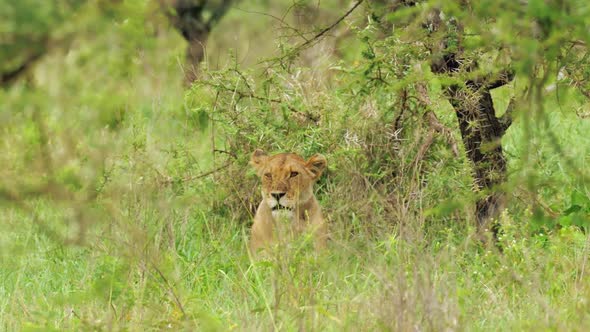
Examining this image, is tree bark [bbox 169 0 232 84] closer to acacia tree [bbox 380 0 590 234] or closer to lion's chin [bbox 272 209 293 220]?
acacia tree [bbox 380 0 590 234]

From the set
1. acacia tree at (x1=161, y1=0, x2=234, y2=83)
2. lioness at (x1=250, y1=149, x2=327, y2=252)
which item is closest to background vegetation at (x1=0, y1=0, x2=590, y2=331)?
lioness at (x1=250, y1=149, x2=327, y2=252)

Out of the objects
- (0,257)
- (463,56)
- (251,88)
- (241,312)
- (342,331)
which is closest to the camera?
(342,331)

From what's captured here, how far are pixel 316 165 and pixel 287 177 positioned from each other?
0.22 m

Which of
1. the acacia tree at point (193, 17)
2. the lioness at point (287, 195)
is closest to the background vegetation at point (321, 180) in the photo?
the lioness at point (287, 195)

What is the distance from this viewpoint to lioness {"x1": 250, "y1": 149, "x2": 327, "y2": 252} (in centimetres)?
583

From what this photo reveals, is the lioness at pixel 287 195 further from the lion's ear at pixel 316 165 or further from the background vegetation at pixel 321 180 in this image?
the background vegetation at pixel 321 180

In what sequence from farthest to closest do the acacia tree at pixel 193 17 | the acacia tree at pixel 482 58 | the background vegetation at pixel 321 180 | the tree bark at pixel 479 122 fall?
the acacia tree at pixel 193 17 < the tree bark at pixel 479 122 < the acacia tree at pixel 482 58 < the background vegetation at pixel 321 180

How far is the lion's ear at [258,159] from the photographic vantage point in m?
6.13

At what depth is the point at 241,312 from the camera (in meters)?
4.38

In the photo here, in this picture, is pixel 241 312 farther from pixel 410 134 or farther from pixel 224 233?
pixel 410 134

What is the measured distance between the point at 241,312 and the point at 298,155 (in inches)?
79.9

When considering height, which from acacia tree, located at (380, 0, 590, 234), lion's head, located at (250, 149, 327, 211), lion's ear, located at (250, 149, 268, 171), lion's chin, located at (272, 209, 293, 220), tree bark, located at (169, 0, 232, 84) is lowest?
lion's chin, located at (272, 209, 293, 220)

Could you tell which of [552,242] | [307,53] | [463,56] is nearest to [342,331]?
[552,242]

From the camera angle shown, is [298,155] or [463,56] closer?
[463,56]
